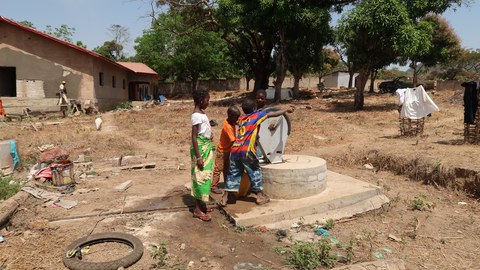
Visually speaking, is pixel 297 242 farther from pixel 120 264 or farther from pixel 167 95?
pixel 167 95

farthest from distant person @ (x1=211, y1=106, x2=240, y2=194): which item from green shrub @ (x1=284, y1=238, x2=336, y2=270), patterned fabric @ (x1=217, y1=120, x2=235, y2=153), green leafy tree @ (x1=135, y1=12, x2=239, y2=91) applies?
green leafy tree @ (x1=135, y1=12, x2=239, y2=91)

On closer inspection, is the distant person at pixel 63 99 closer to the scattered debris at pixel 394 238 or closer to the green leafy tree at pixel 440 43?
the scattered debris at pixel 394 238

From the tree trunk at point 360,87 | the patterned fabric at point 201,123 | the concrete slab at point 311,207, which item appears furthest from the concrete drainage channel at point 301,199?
the tree trunk at point 360,87

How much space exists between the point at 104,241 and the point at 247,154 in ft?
6.07

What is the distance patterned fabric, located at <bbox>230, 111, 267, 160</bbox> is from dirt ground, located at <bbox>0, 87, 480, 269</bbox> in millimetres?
826

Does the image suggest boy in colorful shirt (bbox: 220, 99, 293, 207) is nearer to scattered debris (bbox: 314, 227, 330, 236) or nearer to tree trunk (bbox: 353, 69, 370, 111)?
scattered debris (bbox: 314, 227, 330, 236)

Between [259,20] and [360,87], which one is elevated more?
[259,20]

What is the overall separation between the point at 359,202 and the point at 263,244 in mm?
1670

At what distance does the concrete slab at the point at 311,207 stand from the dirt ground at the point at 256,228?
113 millimetres

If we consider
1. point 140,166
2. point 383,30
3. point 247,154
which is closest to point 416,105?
point 383,30

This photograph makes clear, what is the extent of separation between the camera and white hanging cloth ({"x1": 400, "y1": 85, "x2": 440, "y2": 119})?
9679mm

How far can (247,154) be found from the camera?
4348 millimetres

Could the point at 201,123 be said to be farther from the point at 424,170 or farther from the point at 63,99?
the point at 63,99

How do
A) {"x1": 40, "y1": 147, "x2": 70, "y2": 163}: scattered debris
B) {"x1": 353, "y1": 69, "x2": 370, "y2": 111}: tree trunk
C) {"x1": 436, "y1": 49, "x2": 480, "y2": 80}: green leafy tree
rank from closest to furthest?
{"x1": 40, "y1": 147, "x2": 70, "y2": 163}: scattered debris, {"x1": 353, "y1": 69, "x2": 370, "y2": 111}: tree trunk, {"x1": 436, "y1": 49, "x2": 480, "y2": 80}: green leafy tree
